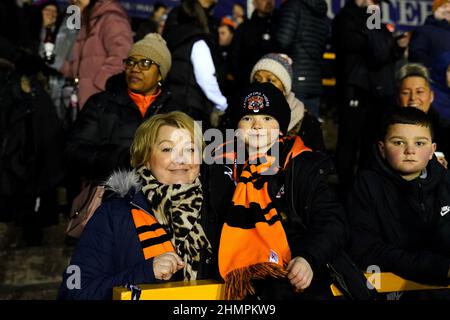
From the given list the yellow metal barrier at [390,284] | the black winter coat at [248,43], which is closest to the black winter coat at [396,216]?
the yellow metal barrier at [390,284]

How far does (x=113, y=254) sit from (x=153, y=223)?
0.24m

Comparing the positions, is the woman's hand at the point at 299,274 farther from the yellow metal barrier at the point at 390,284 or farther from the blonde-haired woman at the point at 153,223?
the blonde-haired woman at the point at 153,223

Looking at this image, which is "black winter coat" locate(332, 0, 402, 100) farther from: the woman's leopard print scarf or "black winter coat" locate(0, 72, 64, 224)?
the woman's leopard print scarf

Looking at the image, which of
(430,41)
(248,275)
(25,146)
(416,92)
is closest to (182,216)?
(248,275)

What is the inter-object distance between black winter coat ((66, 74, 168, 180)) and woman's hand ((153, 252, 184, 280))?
1518 mm

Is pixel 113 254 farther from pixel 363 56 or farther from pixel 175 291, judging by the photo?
pixel 363 56

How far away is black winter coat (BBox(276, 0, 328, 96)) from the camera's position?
21.7 feet

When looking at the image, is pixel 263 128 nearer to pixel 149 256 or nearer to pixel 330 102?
pixel 149 256

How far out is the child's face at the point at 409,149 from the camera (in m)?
4.05

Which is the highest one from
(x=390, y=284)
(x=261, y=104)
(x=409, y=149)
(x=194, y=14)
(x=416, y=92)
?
(x=194, y=14)

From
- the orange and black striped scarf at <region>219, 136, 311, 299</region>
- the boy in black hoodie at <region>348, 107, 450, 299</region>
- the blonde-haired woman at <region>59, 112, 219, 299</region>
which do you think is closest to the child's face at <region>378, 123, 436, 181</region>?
the boy in black hoodie at <region>348, 107, 450, 299</region>

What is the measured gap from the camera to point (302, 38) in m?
6.71

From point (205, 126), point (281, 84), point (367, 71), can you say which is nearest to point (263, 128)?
point (281, 84)

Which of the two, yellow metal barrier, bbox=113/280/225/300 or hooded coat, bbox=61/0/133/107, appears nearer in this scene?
yellow metal barrier, bbox=113/280/225/300
